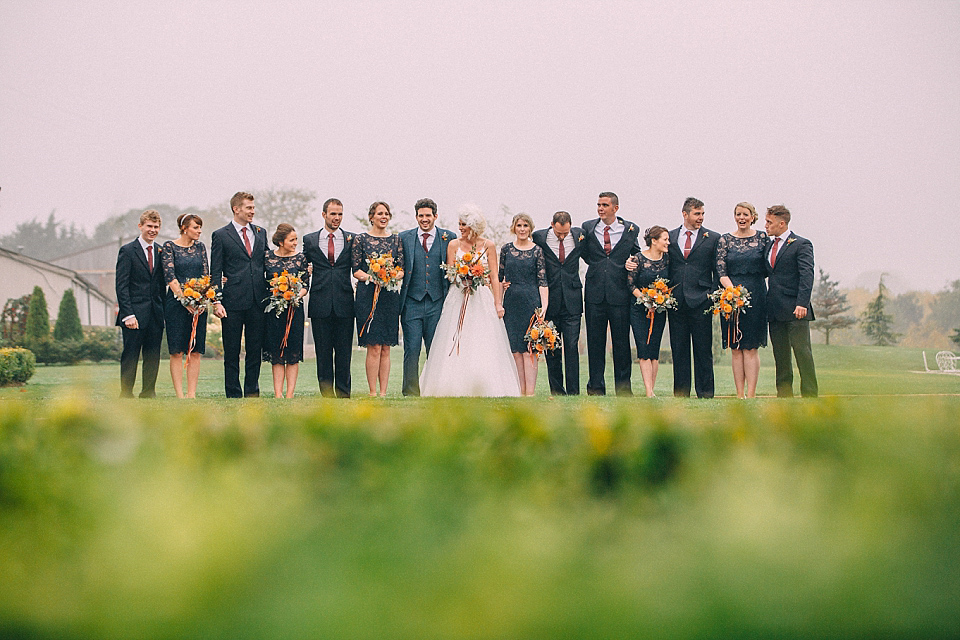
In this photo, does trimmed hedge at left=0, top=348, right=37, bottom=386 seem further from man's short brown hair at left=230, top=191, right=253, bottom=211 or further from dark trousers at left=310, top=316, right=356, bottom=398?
dark trousers at left=310, top=316, right=356, bottom=398

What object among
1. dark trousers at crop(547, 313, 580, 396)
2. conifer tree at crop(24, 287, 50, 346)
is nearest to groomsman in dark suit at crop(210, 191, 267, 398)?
dark trousers at crop(547, 313, 580, 396)

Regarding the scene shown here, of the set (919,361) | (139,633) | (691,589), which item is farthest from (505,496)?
(919,361)

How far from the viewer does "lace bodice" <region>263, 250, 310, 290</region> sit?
10000 millimetres

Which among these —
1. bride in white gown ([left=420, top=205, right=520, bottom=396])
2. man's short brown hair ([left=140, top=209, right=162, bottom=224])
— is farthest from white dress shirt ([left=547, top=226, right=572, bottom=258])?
man's short brown hair ([left=140, top=209, right=162, bottom=224])

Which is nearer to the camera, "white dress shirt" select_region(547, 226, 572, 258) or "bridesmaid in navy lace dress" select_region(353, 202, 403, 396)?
"bridesmaid in navy lace dress" select_region(353, 202, 403, 396)

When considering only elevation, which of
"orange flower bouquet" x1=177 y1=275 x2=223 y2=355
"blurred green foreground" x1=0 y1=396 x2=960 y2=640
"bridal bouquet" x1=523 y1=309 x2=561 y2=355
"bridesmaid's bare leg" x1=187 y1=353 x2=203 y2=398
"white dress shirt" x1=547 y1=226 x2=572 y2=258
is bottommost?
"blurred green foreground" x1=0 y1=396 x2=960 y2=640

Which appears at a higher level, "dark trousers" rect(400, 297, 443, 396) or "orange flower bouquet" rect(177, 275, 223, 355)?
"orange flower bouquet" rect(177, 275, 223, 355)

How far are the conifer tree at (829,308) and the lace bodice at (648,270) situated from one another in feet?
81.5

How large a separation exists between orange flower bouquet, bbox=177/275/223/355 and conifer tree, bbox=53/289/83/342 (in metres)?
19.1

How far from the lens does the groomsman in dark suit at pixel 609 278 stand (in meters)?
10.8

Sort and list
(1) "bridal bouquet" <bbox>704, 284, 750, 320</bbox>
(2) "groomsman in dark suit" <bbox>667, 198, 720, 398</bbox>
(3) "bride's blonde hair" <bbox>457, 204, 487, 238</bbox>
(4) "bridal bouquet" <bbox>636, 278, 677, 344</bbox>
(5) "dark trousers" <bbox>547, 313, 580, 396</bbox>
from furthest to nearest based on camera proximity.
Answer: (5) "dark trousers" <bbox>547, 313, 580, 396</bbox> < (2) "groomsman in dark suit" <bbox>667, 198, 720, 398</bbox> < (4) "bridal bouquet" <bbox>636, 278, 677, 344</bbox> < (1) "bridal bouquet" <bbox>704, 284, 750, 320</bbox> < (3) "bride's blonde hair" <bbox>457, 204, 487, 238</bbox>

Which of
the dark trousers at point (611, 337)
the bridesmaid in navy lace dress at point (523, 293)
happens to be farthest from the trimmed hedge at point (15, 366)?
the dark trousers at point (611, 337)

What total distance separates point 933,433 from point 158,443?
2.17 meters

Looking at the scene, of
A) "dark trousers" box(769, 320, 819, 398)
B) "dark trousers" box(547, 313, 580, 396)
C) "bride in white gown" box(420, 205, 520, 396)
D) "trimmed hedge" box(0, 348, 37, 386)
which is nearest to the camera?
"bride in white gown" box(420, 205, 520, 396)
